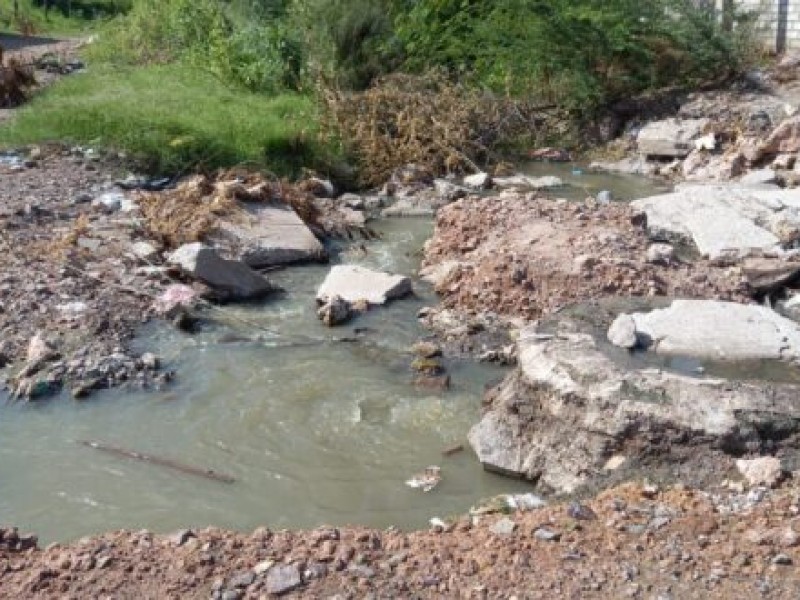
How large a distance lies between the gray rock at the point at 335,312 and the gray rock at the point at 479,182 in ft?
13.5

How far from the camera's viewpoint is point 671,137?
490 inches

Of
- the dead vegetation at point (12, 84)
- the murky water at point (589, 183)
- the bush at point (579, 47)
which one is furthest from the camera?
the bush at point (579, 47)

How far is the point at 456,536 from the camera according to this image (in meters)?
4.07

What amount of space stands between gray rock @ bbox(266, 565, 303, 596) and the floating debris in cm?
134

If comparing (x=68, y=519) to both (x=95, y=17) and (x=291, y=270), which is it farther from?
(x=95, y=17)

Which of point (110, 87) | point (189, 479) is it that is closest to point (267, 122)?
point (110, 87)

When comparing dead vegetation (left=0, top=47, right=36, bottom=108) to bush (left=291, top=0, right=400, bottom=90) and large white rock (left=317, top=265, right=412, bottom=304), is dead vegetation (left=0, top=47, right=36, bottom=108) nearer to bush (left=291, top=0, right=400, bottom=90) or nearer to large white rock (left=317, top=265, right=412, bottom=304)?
→ bush (left=291, top=0, right=400, bottom=90)

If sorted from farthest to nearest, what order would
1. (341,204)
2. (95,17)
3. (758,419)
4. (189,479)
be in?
1. (95,17)
2. (341,204)
3. (189,479)
4. (758,419)

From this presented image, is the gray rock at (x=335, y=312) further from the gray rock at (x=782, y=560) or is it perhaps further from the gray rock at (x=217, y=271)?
the gray rock at (x=782, y=560)

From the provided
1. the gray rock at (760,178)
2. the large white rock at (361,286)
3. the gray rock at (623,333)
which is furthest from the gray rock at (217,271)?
the gray rock at (760,178)

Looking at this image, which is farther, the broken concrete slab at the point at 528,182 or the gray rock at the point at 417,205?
the broken concrete slab at the point at 528,182

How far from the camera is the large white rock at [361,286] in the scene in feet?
24.2

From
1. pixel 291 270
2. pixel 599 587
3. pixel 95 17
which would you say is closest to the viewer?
pixel 599 587

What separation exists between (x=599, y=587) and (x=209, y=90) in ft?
35.1
